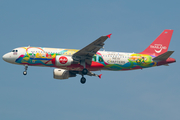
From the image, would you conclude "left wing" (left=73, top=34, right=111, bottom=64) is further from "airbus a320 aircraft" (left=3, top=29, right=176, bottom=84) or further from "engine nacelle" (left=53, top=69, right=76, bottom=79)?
"engine nacelle" (left=53, top=69, right=76, bottom=79)

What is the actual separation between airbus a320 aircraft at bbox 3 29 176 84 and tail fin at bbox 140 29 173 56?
60 centimetres

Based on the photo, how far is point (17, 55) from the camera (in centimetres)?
5003

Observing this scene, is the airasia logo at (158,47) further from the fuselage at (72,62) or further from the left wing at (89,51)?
the left wing at (89,51)

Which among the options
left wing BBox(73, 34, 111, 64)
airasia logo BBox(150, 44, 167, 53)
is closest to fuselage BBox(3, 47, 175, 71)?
left wing BBox(73, 34, 111, 64)

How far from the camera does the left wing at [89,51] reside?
4612cm

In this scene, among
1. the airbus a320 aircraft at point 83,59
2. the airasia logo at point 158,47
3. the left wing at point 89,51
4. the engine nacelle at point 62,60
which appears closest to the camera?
the left wing at point 89,51

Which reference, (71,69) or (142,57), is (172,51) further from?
(71,69)

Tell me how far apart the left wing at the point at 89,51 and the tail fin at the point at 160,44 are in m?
9.79

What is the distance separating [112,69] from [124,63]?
81.4 inches

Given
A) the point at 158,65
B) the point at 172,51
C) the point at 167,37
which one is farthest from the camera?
the point at 167,37

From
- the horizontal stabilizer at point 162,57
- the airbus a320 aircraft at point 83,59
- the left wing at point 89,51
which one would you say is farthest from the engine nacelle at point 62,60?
the horizontal stabilizer at point 162,57

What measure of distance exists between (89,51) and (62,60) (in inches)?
163

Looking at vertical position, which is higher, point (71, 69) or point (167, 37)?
point (167, 37)

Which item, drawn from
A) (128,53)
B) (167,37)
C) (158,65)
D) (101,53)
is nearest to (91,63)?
(101,53)
